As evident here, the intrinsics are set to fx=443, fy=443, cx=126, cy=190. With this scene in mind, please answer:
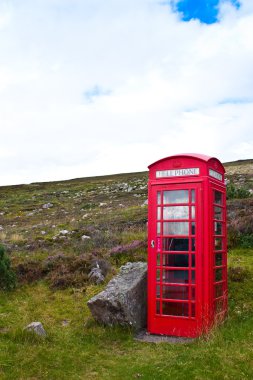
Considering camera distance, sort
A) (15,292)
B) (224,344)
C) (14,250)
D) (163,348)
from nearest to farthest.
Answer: (224,344)
(163,348)
(15,292)
(14,250)

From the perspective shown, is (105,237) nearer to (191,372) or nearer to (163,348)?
(163,348)

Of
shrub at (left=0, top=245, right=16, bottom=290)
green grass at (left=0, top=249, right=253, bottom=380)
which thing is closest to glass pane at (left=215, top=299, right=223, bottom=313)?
green grass at (left=0, top=249, right=253, bottom=380)

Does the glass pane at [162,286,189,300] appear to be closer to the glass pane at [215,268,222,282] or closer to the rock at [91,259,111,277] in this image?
the glass pane at [215,268,222,282]

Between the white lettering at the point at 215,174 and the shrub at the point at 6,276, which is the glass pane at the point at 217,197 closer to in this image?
the white lettering at the point at 215,174

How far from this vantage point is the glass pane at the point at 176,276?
805cm

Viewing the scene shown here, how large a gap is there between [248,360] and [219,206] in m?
3.39

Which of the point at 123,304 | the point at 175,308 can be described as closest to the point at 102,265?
the point at 123,304

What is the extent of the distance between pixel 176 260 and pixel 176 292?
22.7 inches

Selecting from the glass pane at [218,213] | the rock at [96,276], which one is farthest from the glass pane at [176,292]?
the rock at [96,276]

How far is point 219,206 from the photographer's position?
339 inches

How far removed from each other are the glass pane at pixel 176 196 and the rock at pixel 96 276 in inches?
136

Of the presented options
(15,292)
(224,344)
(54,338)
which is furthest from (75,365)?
(15,292)

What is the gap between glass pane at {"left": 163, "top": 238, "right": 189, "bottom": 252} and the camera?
319 inches

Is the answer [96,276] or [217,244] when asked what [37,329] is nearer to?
[96,276]
